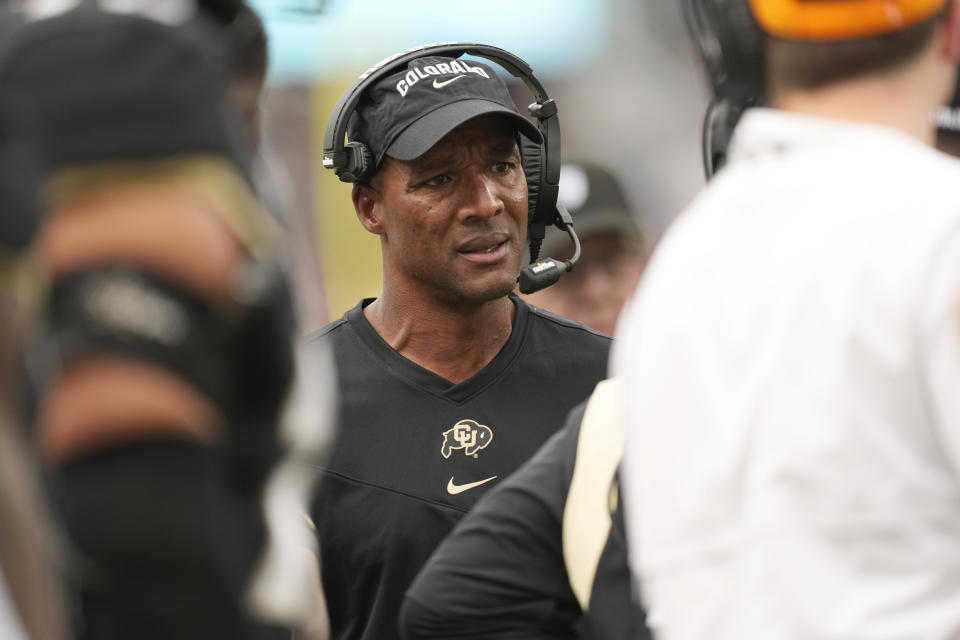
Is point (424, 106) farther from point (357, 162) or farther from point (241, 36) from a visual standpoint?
point (241, 36)

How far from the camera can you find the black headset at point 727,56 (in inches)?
76.6

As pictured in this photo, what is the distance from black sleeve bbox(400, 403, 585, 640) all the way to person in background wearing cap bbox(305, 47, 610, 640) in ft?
3.49

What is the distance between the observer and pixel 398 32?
31.8ft

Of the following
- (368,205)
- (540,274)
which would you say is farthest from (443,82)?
(540,274)

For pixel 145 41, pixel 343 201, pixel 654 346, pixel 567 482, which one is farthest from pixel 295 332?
pixel 343 201

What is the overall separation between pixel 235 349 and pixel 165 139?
0.75 feet

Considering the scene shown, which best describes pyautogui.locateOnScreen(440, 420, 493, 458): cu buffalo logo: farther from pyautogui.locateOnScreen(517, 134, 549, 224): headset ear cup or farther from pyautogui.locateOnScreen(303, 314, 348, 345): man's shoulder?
pyautogui.locateOnScreen(517, 134, 549, 224): headset ear cup

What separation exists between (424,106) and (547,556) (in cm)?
174

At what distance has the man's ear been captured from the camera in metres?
3.97

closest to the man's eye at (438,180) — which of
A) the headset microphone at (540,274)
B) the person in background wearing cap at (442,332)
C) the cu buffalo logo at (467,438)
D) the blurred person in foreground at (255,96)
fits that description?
the person in background wearing cap at (442,332)

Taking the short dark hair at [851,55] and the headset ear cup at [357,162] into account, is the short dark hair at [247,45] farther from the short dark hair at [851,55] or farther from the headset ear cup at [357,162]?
the headset ear cup at [357,162]

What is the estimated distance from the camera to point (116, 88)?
151 centimetres

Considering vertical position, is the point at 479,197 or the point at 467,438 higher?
the point at 479,197

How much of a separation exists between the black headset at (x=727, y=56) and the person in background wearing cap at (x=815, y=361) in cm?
5
